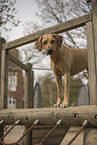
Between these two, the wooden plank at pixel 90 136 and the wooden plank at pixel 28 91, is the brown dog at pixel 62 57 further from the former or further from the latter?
the wooden plank at pixel 28 91

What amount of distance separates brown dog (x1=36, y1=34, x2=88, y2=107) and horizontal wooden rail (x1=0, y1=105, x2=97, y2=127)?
0.26 m

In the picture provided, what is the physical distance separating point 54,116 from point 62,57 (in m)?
1.07

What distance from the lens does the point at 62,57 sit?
3137 millimetres

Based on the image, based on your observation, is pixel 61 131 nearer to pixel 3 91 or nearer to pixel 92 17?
pixel 3 91

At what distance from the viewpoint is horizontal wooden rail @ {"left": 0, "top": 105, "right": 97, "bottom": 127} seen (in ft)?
7.14

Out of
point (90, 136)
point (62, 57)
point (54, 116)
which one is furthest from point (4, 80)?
point (90, 136)

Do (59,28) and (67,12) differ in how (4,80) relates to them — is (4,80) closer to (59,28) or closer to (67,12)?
(59,28)

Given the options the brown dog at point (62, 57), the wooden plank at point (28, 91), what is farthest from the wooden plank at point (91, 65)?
the wooden plank at point (28, 91)

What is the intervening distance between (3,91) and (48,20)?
26.2ft

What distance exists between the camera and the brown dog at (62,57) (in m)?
2.88

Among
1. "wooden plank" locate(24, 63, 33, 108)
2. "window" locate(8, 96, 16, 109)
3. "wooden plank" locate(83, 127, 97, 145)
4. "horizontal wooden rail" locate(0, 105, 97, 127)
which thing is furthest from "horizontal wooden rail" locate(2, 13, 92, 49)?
"window" locate(8, 96, 16, 109)

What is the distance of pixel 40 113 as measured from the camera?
2672 millimetres

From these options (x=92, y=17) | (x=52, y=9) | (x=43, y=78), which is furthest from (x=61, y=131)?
(x=43, y=78)

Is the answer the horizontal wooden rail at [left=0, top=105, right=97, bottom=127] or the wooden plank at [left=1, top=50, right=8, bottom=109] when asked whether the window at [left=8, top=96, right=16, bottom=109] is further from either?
the horizontal wooden rail at [left=0, top=105, right=97, bottom=127]
